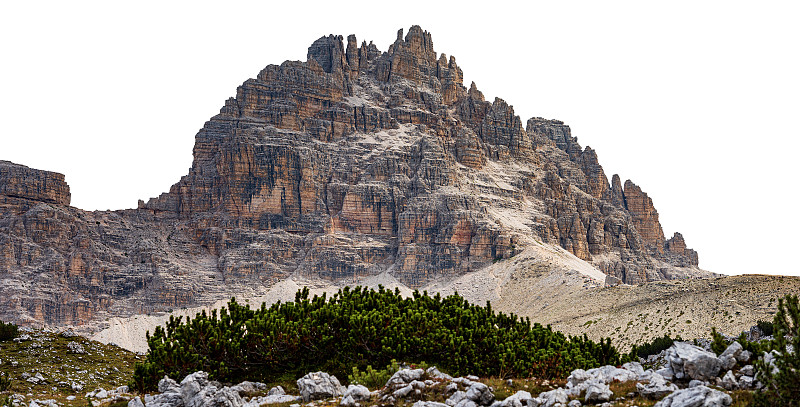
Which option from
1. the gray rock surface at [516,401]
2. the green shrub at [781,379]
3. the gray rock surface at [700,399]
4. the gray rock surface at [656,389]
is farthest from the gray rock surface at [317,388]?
the green shrub at [781,379]

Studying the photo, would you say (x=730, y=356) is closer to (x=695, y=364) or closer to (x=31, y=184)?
(x=695, y=364)

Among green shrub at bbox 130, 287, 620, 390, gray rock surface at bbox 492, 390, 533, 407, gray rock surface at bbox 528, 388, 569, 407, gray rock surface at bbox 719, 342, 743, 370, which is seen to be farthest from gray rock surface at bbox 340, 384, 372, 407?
gray rock surface at bbox 719, 342, 743, 370

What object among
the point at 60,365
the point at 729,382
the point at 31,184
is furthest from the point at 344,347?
the point at 31,184

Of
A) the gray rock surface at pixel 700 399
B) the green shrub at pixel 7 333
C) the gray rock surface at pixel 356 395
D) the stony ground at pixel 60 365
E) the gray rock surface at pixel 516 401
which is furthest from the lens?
the green shrub at pixel 7 333

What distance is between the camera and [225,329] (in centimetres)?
3656

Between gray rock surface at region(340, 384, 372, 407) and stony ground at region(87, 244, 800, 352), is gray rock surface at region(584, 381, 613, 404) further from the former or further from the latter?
stony ground at region(87, 244, 800, 352)

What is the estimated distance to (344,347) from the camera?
35906 mm

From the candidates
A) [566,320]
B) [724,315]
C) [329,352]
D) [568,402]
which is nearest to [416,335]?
[329,352]

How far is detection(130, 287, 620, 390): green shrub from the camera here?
34344 mm

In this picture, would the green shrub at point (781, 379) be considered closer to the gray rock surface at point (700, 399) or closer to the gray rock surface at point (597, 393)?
the gray rock surface at point (700, 399)

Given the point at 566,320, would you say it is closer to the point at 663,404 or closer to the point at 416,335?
the point at 416,335

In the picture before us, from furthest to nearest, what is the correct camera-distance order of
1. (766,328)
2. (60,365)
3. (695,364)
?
(766,328), (60,365), (695,364)

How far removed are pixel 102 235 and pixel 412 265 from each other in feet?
277

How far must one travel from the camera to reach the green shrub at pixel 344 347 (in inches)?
1352
